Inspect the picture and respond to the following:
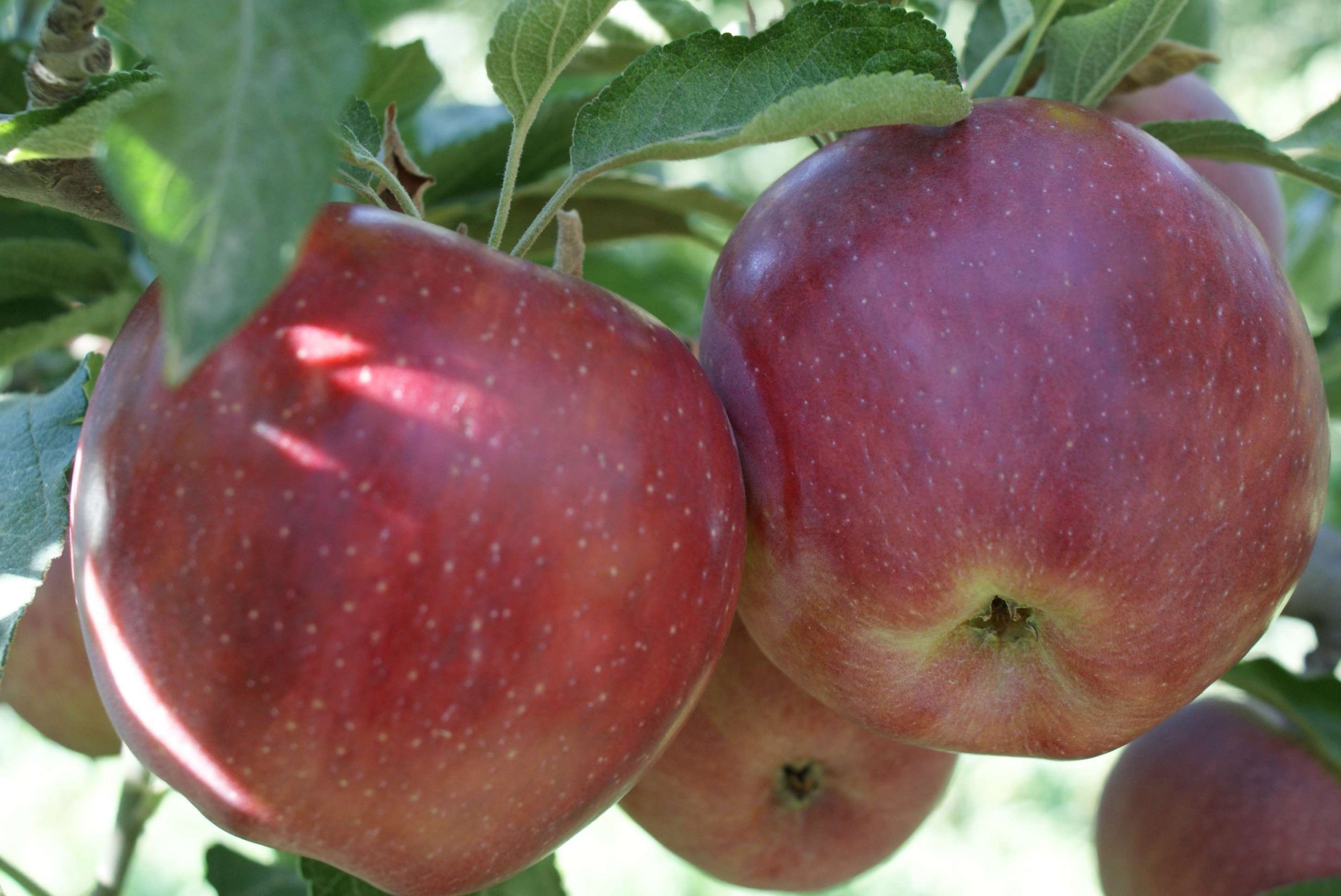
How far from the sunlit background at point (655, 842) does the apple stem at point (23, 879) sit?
692mm

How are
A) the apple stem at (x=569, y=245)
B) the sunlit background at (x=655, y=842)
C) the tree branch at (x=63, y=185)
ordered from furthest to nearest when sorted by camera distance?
1. the sunlit background at (x=655, y=842)
2. the apple stem at (x=569, y=245)
3. the tree branch at (x=63, y=185)

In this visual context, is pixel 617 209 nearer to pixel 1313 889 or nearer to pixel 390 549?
pixel 390 549

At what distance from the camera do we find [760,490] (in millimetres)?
698

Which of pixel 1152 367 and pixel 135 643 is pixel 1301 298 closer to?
pixel 1152 367

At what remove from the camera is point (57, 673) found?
3.82 feet

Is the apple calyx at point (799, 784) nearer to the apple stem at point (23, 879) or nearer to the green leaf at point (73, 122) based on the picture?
the apple stem at point (23, 879)

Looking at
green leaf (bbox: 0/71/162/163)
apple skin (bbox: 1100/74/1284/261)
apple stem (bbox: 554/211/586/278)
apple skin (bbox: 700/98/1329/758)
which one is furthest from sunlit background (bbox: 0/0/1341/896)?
green leaf (bbox: 0/71/162/163)

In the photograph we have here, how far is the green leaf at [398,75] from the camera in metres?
1.06

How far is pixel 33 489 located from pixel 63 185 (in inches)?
6.9

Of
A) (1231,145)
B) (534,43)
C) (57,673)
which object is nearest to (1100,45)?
(1231,145)

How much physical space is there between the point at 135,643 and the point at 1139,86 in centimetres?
85

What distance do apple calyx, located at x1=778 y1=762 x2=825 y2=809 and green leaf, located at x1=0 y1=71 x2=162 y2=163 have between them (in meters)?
0.76

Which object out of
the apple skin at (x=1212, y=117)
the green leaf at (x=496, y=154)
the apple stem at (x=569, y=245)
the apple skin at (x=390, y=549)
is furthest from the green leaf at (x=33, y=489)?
the apple skin at (x=1212, y=117)

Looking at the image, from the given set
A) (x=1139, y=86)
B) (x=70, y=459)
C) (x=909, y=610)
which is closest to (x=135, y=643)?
(x=70, y=459)
